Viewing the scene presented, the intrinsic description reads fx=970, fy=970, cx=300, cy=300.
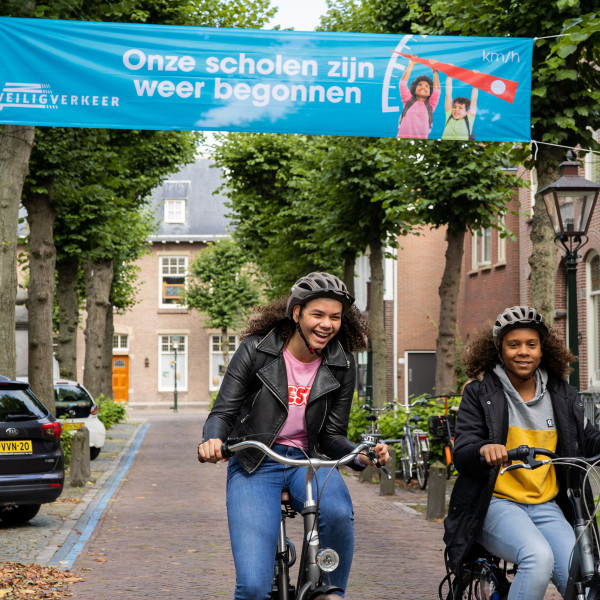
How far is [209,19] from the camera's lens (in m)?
21.3

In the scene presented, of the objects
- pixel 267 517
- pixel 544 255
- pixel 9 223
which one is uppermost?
pixel 9 223

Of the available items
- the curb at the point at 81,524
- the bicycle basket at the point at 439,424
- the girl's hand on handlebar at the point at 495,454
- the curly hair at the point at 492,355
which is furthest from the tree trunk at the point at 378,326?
the girl's hand on handlebar at the point at 495,454

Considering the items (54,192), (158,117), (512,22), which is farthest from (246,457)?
(54,192)

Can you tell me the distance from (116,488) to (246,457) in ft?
36.1

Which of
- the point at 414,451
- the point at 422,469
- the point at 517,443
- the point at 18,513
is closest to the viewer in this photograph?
the point at 517,443

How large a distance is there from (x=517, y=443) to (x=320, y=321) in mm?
1024

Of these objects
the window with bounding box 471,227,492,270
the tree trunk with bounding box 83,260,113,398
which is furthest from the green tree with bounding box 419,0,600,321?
the window with bounding box 471,227,492,270

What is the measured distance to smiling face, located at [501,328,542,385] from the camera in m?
4.25

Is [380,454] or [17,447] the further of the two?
[17,447]

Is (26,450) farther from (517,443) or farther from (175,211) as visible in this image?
(175,211)

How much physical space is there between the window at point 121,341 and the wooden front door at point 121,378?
706mm

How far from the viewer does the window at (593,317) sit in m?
21.3

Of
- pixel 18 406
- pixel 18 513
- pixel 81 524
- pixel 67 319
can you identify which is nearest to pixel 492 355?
pixel 18 406

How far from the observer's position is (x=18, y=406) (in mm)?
9977
